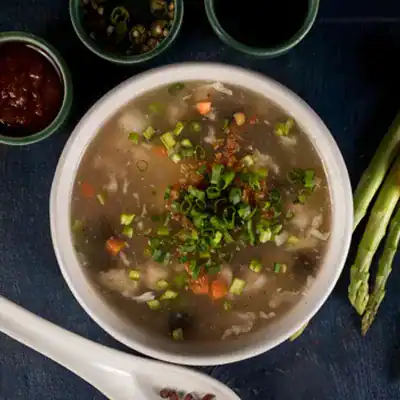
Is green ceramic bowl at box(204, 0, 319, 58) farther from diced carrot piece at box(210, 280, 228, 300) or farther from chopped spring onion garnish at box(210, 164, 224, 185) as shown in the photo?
diced carrot piece at box(210, 280, 228, 300)

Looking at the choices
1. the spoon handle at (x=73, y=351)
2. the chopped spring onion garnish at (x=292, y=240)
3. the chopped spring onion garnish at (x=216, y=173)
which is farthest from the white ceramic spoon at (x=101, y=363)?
the chopped spring onion garnish at (x=216, y=173)

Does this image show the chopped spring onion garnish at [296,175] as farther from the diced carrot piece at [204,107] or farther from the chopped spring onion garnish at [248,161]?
the diced carrot piece at [204,107]

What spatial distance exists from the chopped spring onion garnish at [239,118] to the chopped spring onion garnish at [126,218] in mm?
395

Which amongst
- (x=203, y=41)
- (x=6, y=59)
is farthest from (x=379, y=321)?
(x=6, y=59)

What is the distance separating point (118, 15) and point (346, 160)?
0.83 m

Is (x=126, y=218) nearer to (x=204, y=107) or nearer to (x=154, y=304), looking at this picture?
(x=154, y=304)

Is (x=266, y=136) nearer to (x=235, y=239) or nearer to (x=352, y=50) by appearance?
(x=235, y=239)

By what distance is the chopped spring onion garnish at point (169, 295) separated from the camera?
81.7 inches

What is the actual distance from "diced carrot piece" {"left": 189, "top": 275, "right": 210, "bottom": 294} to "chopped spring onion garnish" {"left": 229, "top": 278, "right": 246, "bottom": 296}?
71 millimetres

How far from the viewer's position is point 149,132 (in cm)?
203

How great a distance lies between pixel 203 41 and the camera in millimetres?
2256

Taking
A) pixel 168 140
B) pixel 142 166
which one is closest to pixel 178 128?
pixel 168 140

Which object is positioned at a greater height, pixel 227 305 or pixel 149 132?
pixel 149 132

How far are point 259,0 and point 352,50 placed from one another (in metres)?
0.32
